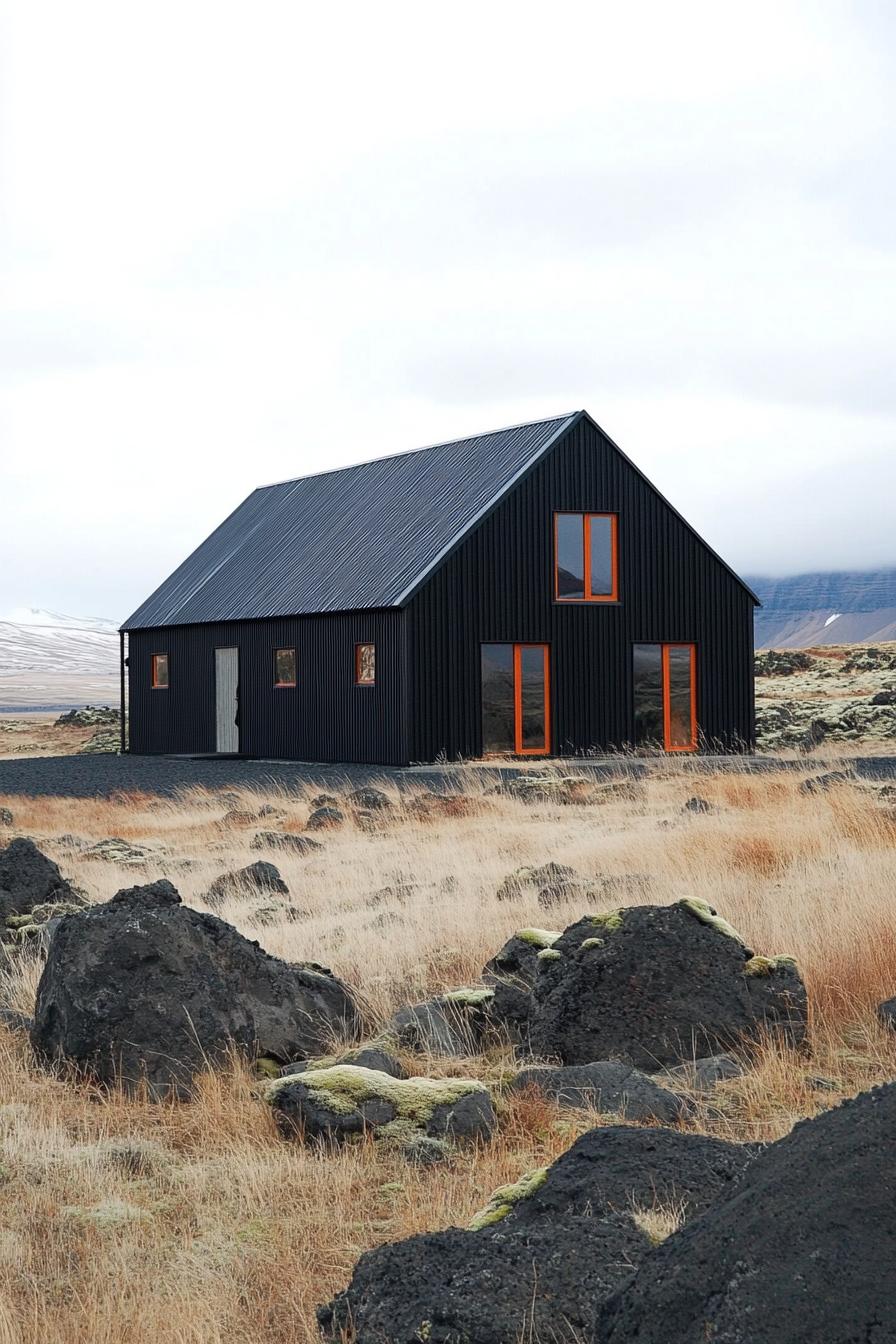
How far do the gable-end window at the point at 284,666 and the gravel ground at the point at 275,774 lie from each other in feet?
5.65

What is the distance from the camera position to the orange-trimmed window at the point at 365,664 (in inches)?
1058

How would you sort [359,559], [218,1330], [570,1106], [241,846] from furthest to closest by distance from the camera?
[359,559] < [241,846] < [570,1106] < [218,1330]

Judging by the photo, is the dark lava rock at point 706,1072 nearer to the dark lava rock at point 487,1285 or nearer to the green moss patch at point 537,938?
the green moss patch at point 537,938

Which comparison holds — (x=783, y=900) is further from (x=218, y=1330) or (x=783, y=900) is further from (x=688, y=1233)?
(x=688, y=1233)

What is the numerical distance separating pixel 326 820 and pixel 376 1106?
1133 cm

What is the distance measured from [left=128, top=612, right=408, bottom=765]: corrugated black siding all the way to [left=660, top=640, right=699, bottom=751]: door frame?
5608mm

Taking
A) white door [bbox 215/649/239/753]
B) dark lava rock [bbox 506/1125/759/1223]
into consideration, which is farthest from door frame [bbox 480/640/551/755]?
dark lava rock [bbox 506/1125/759/1223]

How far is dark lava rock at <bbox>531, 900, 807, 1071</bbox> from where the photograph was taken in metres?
6.00

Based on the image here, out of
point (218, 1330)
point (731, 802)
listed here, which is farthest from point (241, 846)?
point (218, 1330)

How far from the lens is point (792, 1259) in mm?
2348

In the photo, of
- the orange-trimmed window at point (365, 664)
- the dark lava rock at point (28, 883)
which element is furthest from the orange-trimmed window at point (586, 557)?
the dark lava rock at point (28, 883)

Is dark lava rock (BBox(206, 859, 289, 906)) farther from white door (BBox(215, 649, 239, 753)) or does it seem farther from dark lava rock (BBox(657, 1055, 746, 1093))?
white door (BBox(215, 649, 239, 753))

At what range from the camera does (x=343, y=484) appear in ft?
111

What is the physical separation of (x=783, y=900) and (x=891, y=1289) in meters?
6.23
